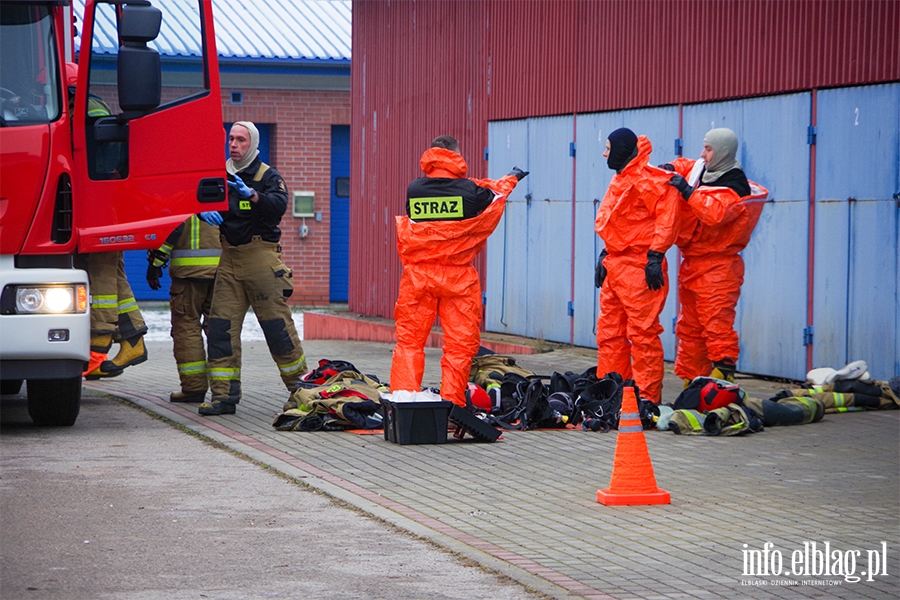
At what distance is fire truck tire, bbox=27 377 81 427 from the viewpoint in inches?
368

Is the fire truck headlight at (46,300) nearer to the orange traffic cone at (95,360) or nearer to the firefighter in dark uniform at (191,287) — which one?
the firefighter in dark uniform at (191,287)

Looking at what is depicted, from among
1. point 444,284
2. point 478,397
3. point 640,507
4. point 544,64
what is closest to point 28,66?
point 444,284

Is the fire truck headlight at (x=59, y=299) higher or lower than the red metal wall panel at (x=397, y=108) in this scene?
lower

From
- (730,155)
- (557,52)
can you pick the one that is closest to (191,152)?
(730,155)

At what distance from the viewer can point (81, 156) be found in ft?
A: 29.1

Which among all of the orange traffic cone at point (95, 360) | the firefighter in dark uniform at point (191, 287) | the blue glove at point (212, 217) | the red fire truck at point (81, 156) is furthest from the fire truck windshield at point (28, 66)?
the orange traffic cone at point (95, 360)

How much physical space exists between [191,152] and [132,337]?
3459mm

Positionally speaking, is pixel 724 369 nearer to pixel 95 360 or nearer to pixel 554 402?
pixel 554 402

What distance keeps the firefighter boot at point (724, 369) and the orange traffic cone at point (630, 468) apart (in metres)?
3.74

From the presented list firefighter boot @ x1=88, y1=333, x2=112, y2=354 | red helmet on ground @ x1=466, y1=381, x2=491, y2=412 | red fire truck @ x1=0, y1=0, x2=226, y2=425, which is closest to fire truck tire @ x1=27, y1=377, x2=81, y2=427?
red fire truck @ x1=0, y1=0, x2=226, y2=425

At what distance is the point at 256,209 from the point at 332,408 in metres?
1.61

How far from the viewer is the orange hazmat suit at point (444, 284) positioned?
30.6 ft

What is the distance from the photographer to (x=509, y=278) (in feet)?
54.6

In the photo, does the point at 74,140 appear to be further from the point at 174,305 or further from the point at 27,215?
the point at 174,305
